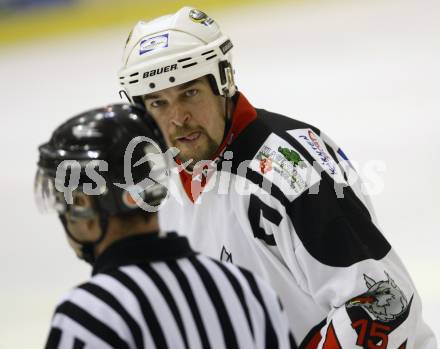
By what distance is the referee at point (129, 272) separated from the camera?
4.51ft

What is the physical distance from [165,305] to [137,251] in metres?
0.09

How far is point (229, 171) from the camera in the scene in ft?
7.73

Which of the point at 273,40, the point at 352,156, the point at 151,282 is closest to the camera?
the point at 151,282

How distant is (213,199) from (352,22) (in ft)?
18.8

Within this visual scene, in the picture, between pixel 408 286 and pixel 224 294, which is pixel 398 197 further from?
pixel 224 294

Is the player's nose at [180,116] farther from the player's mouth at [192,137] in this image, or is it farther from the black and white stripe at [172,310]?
the black and white stripe at [172,310]

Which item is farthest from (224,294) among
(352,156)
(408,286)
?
(352,156)

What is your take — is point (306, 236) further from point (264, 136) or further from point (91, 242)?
point (91, 242)

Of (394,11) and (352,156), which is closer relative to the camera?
(352,156)

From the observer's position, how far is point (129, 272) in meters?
1.42

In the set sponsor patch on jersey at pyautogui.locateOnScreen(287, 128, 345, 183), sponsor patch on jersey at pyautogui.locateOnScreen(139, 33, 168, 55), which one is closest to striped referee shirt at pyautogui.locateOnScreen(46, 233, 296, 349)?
sponsor patch on jersey at pyautogui.locateOnScreen(287, 128, 345, 183)

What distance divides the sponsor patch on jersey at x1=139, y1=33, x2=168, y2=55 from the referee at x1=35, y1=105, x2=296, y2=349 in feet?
2.94

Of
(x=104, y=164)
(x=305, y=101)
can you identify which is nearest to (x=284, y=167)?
(x=104, y=164)

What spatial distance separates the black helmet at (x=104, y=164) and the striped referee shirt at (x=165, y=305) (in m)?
0.07
